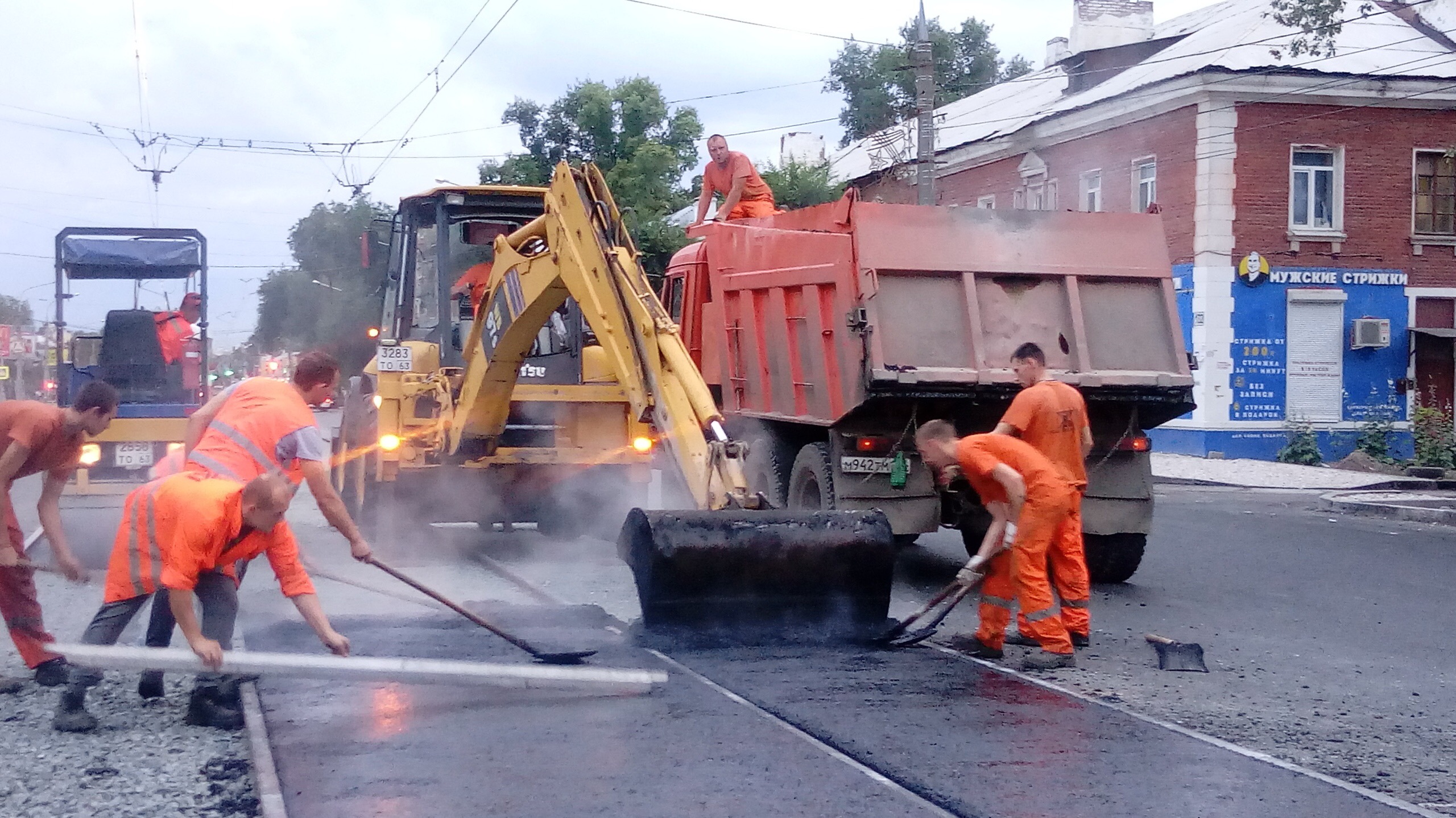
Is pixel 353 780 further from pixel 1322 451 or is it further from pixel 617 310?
pixel 1322 451

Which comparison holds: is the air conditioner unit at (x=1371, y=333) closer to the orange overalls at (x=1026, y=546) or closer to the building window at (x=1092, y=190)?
the building window at (x=1092, y=190)

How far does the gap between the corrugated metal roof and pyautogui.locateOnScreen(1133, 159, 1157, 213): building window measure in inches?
49.3

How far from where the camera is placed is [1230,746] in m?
5.40

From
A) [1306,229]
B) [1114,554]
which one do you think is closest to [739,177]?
[1114,554]

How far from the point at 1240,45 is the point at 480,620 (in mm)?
21180

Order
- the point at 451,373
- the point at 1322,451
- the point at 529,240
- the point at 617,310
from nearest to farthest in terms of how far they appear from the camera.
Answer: the point at 617,310, the point at 529,240, the point at 451,373, the point at 1322,451

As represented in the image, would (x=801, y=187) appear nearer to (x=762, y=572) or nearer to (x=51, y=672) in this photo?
(x=762, y=572)

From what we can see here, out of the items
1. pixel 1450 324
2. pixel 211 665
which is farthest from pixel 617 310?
pixel 1450 324

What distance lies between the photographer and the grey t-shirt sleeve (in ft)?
19.3

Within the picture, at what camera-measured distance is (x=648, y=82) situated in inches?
1380

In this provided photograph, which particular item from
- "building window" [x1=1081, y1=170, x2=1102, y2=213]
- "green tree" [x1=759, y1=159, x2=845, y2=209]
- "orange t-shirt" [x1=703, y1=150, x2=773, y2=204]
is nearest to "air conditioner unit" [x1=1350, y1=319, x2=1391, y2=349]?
"building window" [x1=1081, y1=170, x2=1102, y2=213]

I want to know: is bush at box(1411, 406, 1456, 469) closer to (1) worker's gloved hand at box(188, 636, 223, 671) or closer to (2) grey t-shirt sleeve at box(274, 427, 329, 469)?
(2) grey t-shirt sleeve at box(274, 427, 329, 469)

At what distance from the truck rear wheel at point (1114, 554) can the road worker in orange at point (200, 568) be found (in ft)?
18.9

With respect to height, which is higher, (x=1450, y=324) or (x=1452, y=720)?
(x=1450, y=324)
